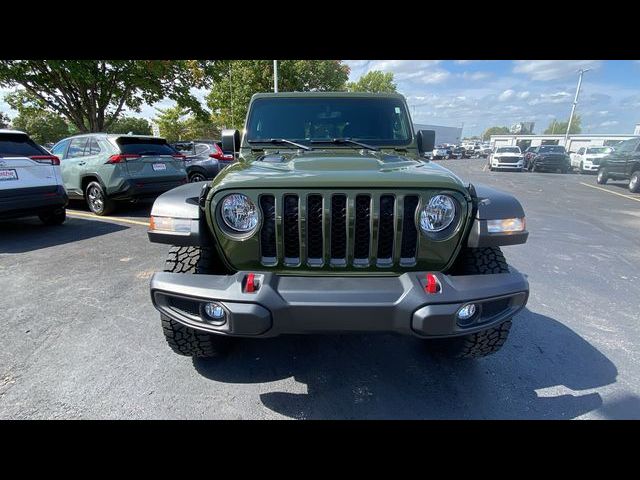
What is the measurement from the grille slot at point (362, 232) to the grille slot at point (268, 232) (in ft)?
1.49

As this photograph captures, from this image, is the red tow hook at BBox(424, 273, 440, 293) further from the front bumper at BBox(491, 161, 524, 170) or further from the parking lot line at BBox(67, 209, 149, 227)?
the front bumper at BBox(491, 161, 524, 170)

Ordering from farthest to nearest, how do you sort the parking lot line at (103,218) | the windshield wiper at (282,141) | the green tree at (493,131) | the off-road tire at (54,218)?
the green tree at (493,131), the parking lot line at (103,218), the off-road tire at (54,218), the windshield wiper at (282,141)

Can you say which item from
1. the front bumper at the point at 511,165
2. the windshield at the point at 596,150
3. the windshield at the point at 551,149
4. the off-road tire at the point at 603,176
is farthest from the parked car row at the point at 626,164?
the windshield at the point at 596,150

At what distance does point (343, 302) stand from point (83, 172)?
7.37 m

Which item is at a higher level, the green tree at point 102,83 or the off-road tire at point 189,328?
the green tree at point 102,83

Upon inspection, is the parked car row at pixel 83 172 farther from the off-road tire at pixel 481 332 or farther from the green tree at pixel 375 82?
the green tree at pixel 375 82

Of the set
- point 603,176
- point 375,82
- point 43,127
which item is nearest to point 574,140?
point 375,82

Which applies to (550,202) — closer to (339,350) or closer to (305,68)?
(339,350)

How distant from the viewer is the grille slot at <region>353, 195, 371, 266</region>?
1806 millimetres

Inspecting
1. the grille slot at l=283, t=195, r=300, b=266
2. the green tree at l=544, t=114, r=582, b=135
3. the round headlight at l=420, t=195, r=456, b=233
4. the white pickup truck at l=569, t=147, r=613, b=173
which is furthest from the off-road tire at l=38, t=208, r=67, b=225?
the green tree at l=544, t=114, r=582, b=135

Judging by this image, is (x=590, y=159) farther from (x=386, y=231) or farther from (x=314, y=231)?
(x=314, y=231)

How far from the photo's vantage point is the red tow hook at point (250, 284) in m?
1.65

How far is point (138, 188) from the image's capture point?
6543 millimetres
